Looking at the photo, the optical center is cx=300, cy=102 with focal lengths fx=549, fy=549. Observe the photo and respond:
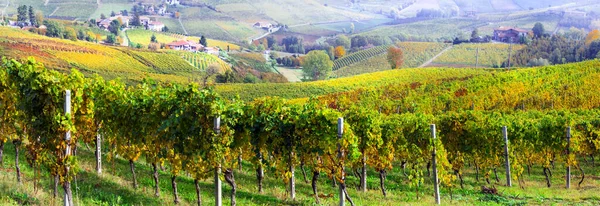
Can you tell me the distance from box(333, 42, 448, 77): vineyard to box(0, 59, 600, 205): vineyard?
362 ft

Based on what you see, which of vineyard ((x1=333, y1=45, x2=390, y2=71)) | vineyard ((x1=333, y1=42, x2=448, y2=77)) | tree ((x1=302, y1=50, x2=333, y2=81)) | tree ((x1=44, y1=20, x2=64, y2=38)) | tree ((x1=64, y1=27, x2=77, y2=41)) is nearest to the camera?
tree ((x1=44, y1=20, x2=64, y2=38))

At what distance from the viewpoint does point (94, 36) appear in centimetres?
12912

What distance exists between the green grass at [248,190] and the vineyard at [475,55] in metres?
102

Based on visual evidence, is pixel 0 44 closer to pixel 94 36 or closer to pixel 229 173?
pixel 94 36

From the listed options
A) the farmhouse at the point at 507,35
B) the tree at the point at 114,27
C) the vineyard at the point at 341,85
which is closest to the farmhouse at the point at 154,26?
the tree at the point at 114,27

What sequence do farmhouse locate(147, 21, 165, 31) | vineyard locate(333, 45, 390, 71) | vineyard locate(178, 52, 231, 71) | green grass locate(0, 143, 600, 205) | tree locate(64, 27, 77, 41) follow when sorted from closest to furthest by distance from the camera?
green grass locate(0, 143, 600, 205) < vineyard locate(178, 52, 231, 71) < tree locate(64, 27, 77, 41) < vineyard locate(333, 45, 390, 71) < farmhouse locate(147, 21, 165, 31)

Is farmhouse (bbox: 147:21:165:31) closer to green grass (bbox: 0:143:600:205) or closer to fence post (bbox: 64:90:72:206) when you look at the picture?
green grass (bbox: 0:143:600:205)

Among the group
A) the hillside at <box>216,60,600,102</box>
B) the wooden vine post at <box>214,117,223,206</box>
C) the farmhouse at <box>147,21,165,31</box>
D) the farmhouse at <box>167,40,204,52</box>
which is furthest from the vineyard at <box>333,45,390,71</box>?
the wooden vine post at <box>214,117,223,206</box>

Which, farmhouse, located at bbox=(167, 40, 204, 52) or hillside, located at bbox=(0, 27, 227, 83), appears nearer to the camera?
hillside, located at bbox=(0, 27, 227, 83)

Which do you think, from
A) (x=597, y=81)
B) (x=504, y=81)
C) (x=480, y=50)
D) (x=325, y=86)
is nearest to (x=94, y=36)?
(x=325, y=86)

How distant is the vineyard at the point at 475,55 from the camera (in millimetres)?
122363

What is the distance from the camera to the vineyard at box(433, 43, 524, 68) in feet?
401

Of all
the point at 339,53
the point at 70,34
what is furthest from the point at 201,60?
the point at 339,53

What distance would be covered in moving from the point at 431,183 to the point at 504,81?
36955 mm
